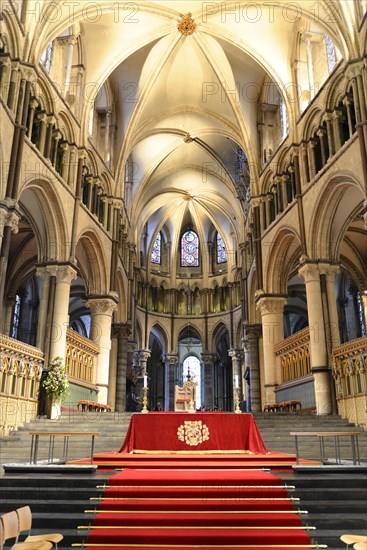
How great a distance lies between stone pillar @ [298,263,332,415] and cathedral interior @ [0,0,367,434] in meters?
0.05

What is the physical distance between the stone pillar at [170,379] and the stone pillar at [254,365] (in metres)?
9.68

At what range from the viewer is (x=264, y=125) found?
23.7 metres

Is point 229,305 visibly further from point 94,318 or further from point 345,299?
point 94,318

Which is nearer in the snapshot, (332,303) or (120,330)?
(332,303)

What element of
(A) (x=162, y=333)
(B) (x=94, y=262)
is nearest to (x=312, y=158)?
(B) (x=94, y=262)

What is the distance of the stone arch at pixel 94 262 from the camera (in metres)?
21.2

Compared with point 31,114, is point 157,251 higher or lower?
higher

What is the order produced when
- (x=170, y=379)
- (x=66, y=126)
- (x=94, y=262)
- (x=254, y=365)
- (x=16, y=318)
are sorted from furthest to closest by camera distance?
1. (x=170, y=379)
2. (x=16, y=318)
3. (x=254, y=365)
4. (x=94, y=262)
5. (x=66, y=126)

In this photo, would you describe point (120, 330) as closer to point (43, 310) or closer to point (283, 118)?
point (43, 310)

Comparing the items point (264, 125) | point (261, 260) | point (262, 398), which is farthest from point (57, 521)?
point (264, 125)

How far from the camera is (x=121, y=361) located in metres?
25.6

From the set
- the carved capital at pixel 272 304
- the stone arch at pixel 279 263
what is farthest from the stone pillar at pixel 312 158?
the carved capital at pixel 272 304

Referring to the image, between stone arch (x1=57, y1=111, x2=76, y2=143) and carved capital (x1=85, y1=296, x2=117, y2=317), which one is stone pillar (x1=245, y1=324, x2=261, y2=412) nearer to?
carved capital (x1=85, y1=296, x2=117, y2=317)

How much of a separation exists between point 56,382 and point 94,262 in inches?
316
